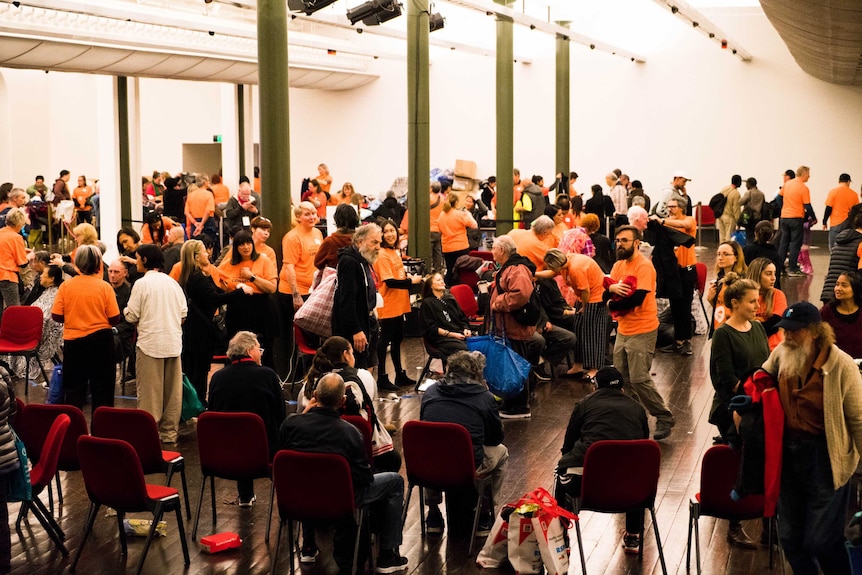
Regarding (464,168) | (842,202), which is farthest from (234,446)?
(464,168)

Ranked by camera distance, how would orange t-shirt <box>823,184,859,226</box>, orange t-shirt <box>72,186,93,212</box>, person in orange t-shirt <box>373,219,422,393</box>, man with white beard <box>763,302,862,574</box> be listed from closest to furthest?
man with white beard <box>763,302,862,574</box>
person in orange t-shirt <box>373,219,422,393</box>
orange t-shirt <box>823,184,859,226</box>
orange t-shirt <box>72,186,93,212</box>

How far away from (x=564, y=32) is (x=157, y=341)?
11.3 m

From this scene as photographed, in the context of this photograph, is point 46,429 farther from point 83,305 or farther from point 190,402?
point 190,402

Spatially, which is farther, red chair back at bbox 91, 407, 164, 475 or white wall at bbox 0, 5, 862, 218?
white wall at bbox 0, 5, 862, 218

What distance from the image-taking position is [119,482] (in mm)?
5121

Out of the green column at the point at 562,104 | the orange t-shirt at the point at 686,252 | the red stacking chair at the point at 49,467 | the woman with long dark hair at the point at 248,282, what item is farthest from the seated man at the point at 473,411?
the green column at the point at 562,104

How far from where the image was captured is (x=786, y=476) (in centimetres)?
445

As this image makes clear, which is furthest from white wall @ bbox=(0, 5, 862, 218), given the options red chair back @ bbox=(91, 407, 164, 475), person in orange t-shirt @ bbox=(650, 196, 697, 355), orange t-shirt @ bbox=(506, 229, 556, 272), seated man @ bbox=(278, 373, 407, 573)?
seated man @ bbox=(278, 373, 407, 573)

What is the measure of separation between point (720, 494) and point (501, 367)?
3.12 metres

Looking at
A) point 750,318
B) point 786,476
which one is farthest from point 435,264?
point 786,476

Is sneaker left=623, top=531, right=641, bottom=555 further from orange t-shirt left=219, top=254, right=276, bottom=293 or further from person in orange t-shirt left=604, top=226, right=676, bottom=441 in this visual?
orange t-shirt left=219, top=254, right=276, bottom=293

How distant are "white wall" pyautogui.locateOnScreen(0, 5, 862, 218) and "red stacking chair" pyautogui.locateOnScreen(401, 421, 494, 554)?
17466mm

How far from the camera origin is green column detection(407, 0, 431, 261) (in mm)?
12195

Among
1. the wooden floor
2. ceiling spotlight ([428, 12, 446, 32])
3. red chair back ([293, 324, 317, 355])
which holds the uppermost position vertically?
ceiling spotlight ([428, 12, 446, 32])
